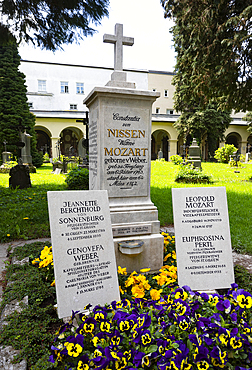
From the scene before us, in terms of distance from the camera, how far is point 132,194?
319 cm

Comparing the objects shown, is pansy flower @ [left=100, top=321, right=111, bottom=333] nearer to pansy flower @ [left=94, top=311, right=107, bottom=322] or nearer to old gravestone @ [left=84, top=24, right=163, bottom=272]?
pansy flower @ [left=94, top=311, right=107, bottom=322]

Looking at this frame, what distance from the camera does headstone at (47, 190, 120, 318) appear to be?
214 centimetres

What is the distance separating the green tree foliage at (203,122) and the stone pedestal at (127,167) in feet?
74.8

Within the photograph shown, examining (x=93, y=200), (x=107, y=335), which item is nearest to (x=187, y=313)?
(x=107, y=335)

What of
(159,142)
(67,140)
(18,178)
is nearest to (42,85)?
(67,140)

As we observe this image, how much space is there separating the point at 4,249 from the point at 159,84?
3320 centimetres

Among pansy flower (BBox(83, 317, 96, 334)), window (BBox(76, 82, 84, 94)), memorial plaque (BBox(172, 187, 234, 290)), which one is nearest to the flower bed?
pansy flower (BBox(83, 317, 96, 334))

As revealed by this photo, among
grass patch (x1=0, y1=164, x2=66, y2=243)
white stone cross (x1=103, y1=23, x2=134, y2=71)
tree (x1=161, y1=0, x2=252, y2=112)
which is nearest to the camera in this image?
white stone cross (x1=103, y1=23, x2=134, y2=71)

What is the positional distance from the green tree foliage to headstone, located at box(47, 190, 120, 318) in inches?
940

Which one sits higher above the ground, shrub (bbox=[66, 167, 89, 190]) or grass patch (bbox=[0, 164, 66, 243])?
shrub (bbox=[66, 167, 89, 190])

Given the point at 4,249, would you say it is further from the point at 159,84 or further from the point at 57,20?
the point at 159,84

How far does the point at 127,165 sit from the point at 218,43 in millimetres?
7997

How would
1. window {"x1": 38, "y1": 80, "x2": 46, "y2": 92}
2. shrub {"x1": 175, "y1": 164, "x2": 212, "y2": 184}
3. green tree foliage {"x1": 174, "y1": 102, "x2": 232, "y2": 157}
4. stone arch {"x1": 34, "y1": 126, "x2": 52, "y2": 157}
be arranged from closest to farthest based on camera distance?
shrub {"x1": 175, "y1": 164, "x2": 212, "y2": 184}, green tree foliage {"x1": 174, "y1": 102, "x2": 232, "y2": 157}, window {"x1": 38, "y1": 80, "x2": 46, "y2": 92}, stone arch {"x1": 34, "y1": 126, "x2": 52, "y2": 157}

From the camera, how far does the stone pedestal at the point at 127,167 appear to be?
298cm
